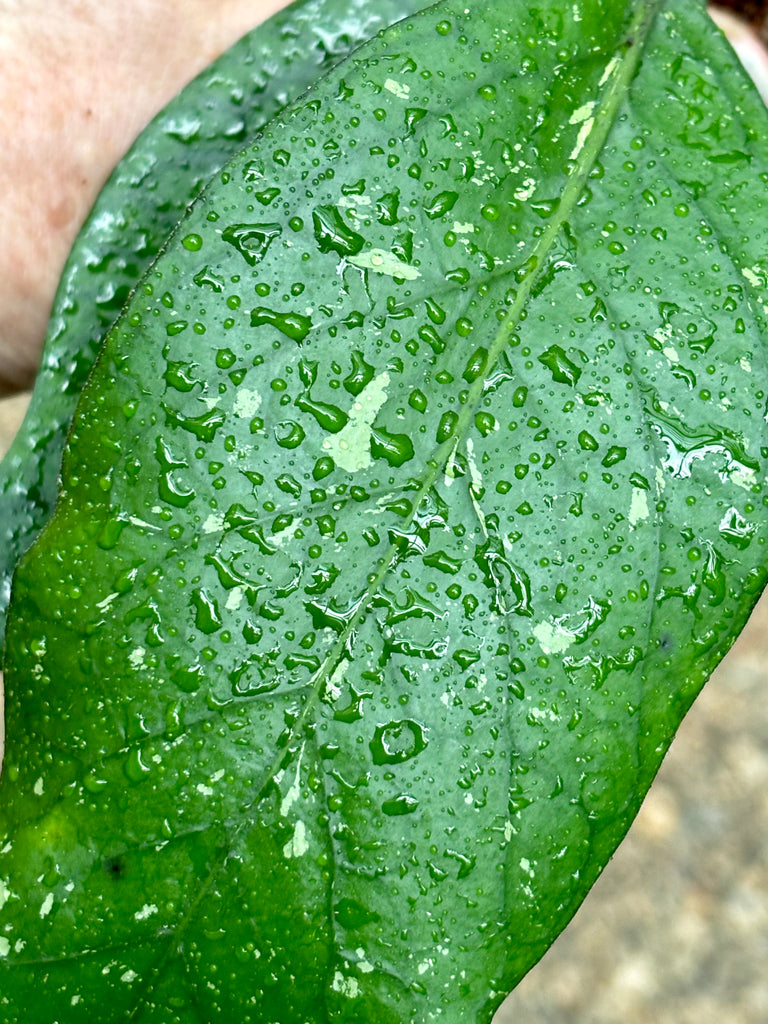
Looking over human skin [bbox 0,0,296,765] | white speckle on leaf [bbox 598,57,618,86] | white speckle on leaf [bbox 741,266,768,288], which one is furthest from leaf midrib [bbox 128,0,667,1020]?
human skin [bbox 0,0,296,765]

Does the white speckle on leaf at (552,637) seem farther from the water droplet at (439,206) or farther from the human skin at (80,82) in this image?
the human skin at (80,82)

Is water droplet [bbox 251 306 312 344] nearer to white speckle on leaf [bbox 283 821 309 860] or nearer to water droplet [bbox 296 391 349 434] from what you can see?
water droplet [bbox 296 391 349 434]

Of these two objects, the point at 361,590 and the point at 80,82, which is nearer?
the point at 361,590

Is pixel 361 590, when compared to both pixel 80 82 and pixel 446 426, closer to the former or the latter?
pixel 446 426

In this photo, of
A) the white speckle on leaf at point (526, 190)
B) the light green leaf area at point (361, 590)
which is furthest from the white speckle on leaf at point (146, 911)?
the white speckle on leaf at point (526, 190)

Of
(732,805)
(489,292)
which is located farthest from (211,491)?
(732,805)

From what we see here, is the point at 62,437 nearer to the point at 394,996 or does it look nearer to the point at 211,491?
the point at 211,491

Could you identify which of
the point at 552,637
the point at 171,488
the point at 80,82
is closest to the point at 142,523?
the point at 171,488

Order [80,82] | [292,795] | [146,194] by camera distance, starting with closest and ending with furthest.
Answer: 1. [292,795]
2. [146,194]
3. [80,82]
